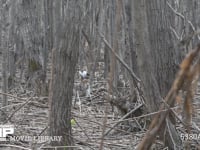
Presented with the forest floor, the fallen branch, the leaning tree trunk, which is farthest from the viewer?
the forest floor

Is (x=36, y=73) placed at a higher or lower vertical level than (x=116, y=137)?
higher

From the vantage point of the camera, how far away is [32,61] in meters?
6.88

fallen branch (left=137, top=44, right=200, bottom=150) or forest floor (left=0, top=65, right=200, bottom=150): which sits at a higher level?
fallen branch (left=137, top=44, right=200, bottom=150)

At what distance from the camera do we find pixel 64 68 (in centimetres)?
299

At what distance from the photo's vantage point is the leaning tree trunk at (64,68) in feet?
9.47

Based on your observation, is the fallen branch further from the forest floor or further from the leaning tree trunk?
the leaning tree trunk

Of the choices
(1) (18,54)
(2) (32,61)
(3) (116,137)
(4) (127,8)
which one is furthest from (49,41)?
(3) (116,137)

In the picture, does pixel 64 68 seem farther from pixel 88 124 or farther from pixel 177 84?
pixel 177 84

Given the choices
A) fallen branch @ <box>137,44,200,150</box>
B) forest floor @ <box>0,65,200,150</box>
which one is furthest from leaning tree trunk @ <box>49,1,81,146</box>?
fallen branch @ <box>137,44,200,150</box>

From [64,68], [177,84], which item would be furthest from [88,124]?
[177,84]

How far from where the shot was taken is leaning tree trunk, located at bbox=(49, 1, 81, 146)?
9.47 ft

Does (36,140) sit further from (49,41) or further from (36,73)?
(49,41)

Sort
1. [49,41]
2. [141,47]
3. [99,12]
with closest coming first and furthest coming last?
[141,47]
[49,41]
[99,12]

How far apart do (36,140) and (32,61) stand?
3.35 metres
